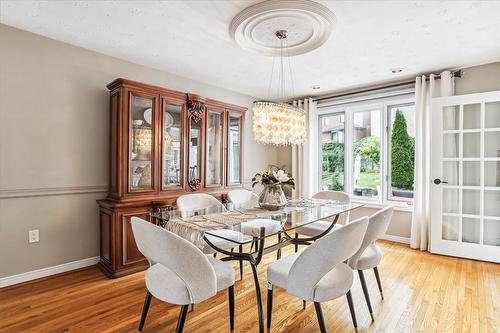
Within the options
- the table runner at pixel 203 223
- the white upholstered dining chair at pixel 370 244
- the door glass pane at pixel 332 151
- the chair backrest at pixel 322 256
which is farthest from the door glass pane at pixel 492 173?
the table runner at pixel 203 223

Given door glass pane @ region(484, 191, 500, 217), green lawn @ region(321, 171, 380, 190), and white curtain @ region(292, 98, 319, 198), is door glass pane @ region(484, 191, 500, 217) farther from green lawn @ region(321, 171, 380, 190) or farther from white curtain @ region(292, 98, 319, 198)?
white curtain @ region(292, 98, 319, 198)

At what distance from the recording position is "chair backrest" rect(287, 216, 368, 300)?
1.50 meters

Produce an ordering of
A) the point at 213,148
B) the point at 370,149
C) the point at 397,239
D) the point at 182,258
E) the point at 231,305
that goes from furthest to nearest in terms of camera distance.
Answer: the point at 370,149 → the point at 397,239 → the point at 213,148 → the point at 231,305 → the point at 182,258

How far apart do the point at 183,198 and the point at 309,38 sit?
2.05m

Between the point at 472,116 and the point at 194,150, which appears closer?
the point at 472,116

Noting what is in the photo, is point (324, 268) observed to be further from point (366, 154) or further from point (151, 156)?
point (366, 154)

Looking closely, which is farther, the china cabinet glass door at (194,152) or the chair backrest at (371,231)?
the china cabinet glass door at (194,152)

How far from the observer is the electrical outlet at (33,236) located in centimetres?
266

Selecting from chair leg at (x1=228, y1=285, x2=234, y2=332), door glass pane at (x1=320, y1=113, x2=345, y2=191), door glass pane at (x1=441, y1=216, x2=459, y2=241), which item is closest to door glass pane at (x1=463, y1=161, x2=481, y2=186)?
door glass pane at (x1=441, y1=216, x2=459, y2=241)

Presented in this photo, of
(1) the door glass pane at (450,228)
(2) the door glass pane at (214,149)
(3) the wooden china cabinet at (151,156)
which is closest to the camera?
(3) the wooden china cabinet at (151,156)

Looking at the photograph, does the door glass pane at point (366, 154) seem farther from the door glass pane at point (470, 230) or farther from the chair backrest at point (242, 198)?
the chair backrest at point (242, 198)

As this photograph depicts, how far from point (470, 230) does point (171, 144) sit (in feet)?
13.1

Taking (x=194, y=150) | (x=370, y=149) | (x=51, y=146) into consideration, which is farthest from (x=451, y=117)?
(x=51, y=146)

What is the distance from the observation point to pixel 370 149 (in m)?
4.46
